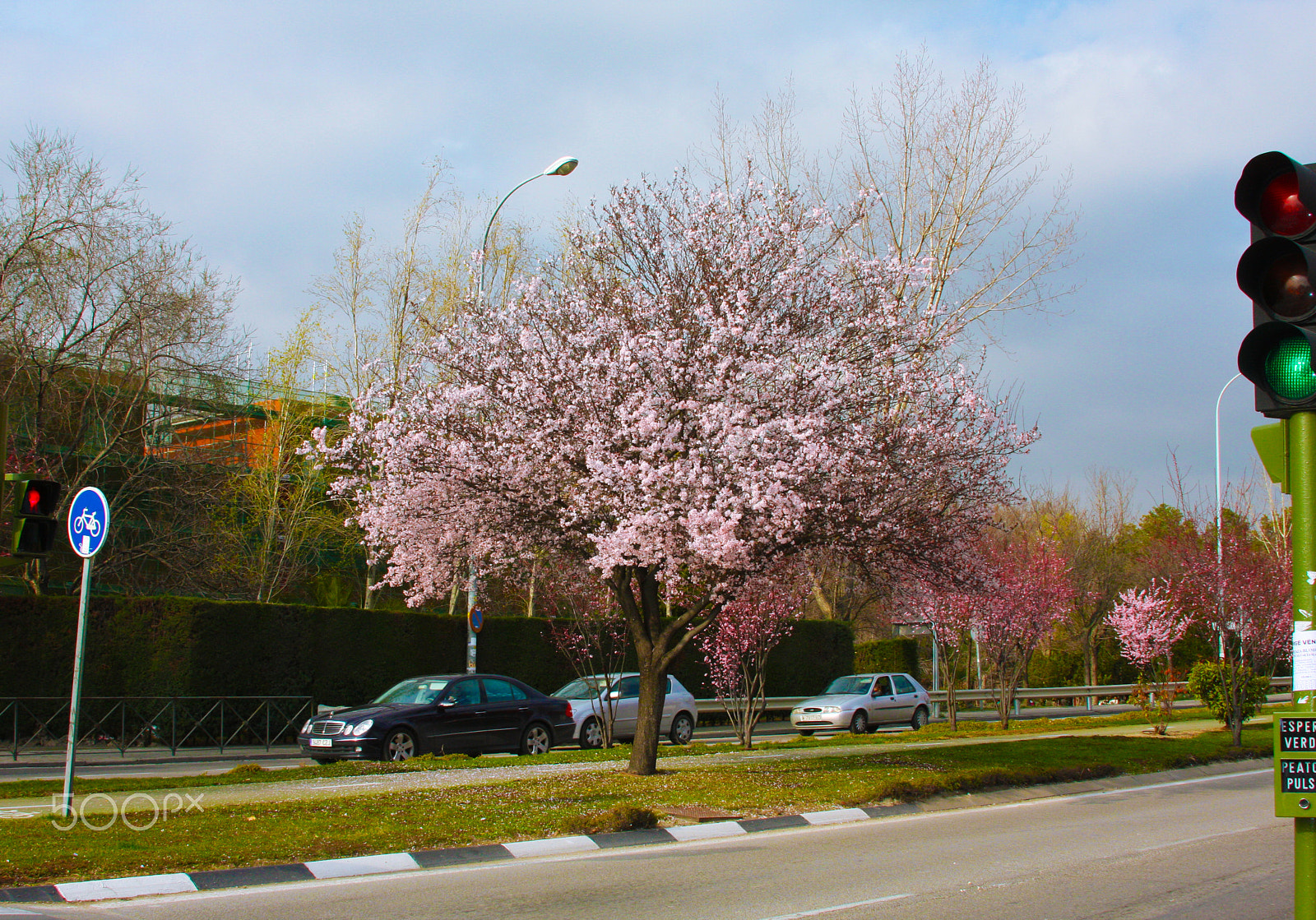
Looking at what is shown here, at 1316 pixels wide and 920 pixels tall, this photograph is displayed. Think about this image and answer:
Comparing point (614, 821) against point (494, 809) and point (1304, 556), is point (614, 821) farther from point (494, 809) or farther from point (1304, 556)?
point (1304, 556)

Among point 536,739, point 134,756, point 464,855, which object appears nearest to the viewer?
point 464,855

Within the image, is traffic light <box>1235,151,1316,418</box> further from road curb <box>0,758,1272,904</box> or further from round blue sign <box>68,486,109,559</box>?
round blue sign <box>68,486,109,559</box>

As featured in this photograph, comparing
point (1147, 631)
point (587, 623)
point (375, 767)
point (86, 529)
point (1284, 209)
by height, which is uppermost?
point (1284, 209)

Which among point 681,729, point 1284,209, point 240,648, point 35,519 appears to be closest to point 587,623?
point 681,729

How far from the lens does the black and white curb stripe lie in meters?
7.43

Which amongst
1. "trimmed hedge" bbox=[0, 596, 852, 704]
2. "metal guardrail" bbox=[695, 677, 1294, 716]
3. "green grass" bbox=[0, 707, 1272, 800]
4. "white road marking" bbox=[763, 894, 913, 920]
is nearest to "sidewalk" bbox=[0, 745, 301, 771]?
"trimmed hedge" bbox=[0, 596, 852, 704]

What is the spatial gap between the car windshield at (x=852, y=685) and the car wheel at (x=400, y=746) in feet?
44.4

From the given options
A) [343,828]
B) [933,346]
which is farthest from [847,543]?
[343,828]

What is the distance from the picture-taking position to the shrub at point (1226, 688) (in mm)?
22906

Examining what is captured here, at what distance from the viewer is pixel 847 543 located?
13.0 meters

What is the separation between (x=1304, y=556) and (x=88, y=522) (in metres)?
10.7

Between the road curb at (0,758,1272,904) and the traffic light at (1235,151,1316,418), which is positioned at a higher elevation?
the traffic light at (1235,151,1316,418)

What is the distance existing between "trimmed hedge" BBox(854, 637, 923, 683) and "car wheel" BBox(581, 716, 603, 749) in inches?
736

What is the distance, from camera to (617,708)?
22.6 metres
